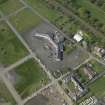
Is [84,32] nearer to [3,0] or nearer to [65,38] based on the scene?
[65,38]

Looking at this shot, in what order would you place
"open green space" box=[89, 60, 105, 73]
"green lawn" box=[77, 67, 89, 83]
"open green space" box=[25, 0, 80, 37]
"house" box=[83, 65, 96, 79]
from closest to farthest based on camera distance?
"green lawn" box=[77, 67, 89, 83]
"house" box=[83, 65, 96, 79]
"open green space" box=[89, 60, 105, 73]
"open green space" box=[25, 0, 80, 37]

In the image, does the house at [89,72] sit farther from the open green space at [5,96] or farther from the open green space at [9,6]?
the open green space at [9,6]

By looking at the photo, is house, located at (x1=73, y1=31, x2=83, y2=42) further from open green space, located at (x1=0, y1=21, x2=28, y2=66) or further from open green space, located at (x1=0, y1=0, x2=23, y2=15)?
open green space, located at (x1=0, y1=0, x2=23, y2=15)

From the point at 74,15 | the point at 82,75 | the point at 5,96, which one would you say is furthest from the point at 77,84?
the point at 74,15

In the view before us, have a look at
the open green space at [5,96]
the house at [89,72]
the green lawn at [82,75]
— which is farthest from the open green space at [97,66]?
the open green space at [5,96]

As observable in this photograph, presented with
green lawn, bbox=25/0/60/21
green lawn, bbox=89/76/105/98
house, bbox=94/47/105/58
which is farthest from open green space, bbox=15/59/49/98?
green lawn, bbox=25/0/60/21

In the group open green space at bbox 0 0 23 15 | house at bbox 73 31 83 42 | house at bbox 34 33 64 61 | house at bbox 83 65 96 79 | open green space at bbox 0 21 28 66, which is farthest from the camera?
open green space at bbox 0 0 23 15
